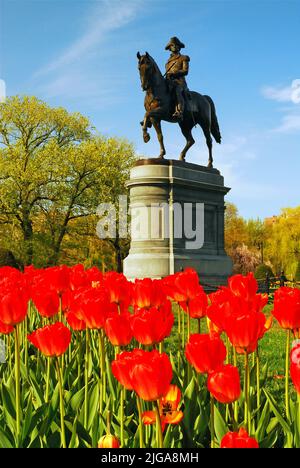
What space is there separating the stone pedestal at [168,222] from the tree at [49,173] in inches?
468

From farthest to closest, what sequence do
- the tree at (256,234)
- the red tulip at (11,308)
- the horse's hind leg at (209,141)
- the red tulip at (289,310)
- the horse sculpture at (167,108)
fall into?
the tree at (256,234) < the horse's hind leg at (209,141) < the horse sculpture at (167,108) < the red tulip at (289,310) < the red tulip at (11,308)

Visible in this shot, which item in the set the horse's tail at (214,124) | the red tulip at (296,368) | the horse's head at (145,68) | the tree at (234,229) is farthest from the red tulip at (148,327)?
the tree at (234,229)

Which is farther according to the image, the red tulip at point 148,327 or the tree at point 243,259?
the tree at point 243,259

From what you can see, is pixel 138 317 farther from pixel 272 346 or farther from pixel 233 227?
pixel 233 227

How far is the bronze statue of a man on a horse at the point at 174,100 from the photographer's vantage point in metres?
17.3

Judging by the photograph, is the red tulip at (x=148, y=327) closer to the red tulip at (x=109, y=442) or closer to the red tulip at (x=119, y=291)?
Result: the red tulip at (x=109, y=442)

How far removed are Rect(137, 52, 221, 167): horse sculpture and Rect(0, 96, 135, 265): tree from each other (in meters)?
12.1

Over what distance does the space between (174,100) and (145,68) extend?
7.23 ft

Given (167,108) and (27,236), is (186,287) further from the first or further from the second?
(27,236)

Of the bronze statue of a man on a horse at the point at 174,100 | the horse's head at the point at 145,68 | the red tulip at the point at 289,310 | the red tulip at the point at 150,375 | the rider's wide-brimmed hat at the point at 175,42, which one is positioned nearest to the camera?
the red tulip at the point at 150,375

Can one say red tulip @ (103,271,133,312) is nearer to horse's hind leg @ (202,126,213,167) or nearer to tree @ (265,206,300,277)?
horse's hind leg @ (202,126,213,167)

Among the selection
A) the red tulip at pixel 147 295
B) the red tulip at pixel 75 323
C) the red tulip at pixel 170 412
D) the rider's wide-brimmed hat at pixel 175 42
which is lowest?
the red tulip at pixel 170 412

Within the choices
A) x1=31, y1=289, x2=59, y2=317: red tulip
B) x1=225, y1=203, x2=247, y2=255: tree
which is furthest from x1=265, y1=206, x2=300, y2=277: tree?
x1=31, y1=289, x2=59, y2=317: red tulip

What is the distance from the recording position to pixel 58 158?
31.1m
